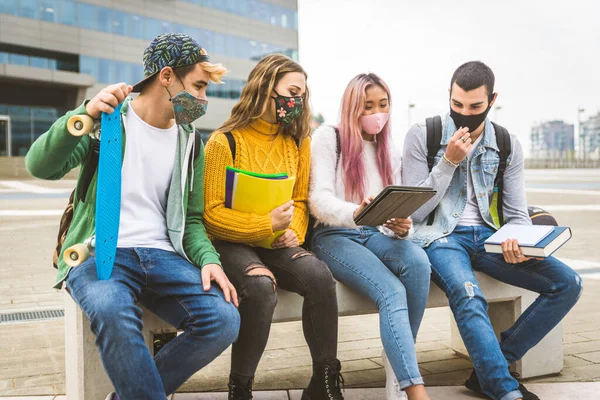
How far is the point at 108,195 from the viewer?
2408 millimetres

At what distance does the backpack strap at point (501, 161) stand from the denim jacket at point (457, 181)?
21 millimetres

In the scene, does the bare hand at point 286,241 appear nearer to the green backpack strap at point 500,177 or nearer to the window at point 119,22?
the green backpack strap at point 500,177

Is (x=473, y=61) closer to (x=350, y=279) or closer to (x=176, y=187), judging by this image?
(x=350, y=279)

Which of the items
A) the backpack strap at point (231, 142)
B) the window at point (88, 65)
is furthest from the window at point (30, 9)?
the backpack strap at point (231, 142)

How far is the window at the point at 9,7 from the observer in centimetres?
3803

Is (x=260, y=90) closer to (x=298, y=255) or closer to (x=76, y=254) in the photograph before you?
(x=298, y=255)

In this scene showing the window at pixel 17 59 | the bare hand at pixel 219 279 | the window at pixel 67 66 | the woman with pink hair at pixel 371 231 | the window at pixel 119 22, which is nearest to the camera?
the bare hand at pixel 219 279

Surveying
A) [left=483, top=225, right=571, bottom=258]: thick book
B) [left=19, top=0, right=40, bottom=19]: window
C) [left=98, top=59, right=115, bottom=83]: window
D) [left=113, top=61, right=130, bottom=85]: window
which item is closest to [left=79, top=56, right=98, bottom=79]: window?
[left=98, top=59, right=115, bottom=83]: window

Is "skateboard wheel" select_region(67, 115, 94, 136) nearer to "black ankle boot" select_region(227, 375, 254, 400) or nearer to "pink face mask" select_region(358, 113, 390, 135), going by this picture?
"black ankle boot" select_region(227, 375, 254, 400)

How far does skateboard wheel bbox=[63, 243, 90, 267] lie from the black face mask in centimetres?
209

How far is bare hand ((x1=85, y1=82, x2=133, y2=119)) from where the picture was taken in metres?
2.38

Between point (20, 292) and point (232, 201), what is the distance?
12.4ft

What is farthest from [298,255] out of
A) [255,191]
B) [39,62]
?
[39,62]

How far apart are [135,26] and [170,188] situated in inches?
1732
